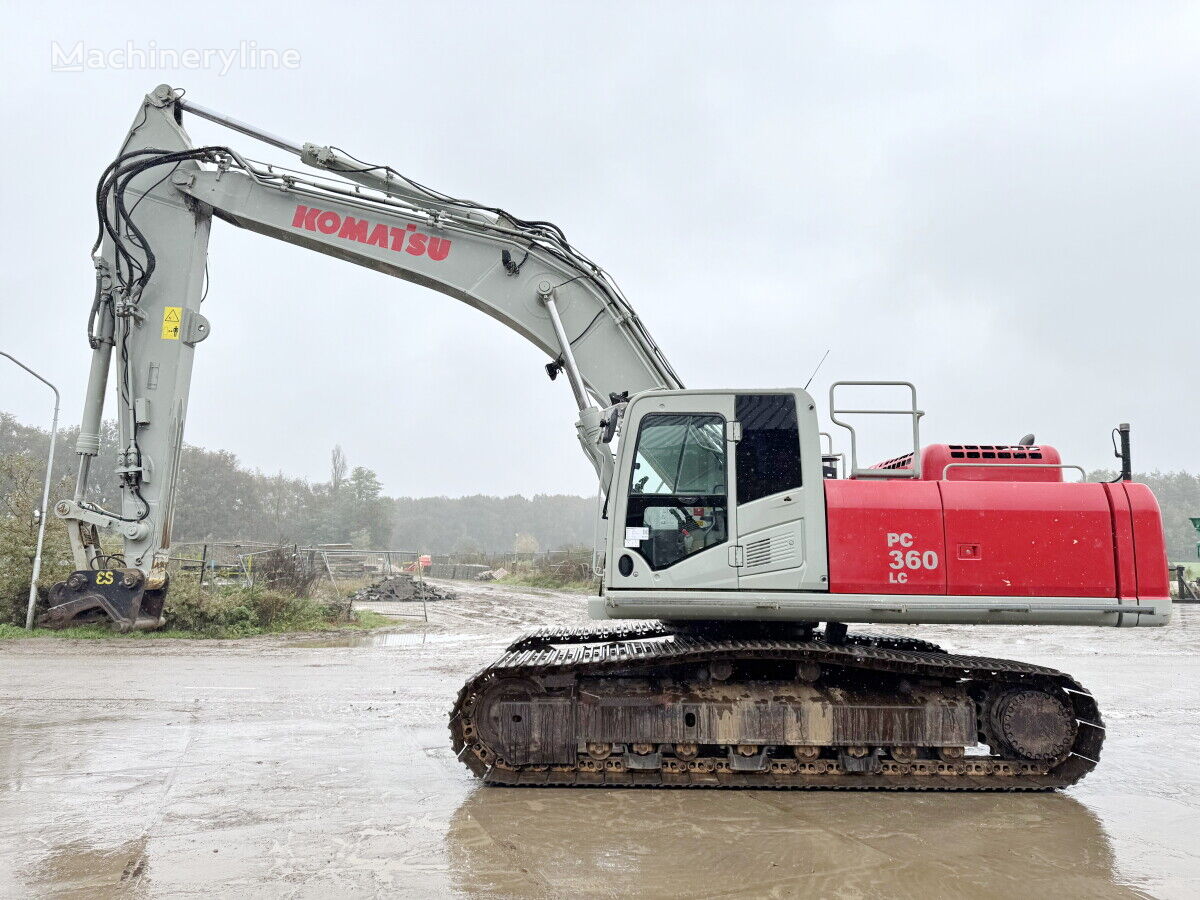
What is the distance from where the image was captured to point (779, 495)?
234 inches

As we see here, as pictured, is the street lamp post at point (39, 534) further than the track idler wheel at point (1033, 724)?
Yes

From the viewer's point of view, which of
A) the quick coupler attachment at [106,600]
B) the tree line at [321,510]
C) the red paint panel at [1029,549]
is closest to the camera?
the red paint panel at [1029,549]

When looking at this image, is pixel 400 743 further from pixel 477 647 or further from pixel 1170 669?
pixel 1170 669

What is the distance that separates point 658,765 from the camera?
583 cm

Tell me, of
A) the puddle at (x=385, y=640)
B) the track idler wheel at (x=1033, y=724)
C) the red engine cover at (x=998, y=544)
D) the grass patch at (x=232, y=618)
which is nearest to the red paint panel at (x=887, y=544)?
the red engine cover at (x=998, y=544)

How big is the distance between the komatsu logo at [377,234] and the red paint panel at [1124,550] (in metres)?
6.17

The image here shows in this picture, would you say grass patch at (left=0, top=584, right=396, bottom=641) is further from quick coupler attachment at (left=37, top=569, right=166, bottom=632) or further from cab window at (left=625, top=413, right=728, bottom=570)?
cab window at (left=625, top=413, right=728, bottom=570)

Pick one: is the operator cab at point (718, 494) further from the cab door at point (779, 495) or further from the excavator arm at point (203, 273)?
the excavator arm at point (203, 273)

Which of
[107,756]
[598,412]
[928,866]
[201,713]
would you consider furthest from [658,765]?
[201,713]

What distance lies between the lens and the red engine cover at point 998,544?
18.9ft

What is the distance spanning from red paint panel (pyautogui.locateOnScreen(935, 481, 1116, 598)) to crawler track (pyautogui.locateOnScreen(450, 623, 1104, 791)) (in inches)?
24.8

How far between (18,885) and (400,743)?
3.30 m

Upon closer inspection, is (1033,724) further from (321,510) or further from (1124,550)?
(321,510)

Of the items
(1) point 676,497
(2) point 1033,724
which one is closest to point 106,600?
(1) point 676,497
